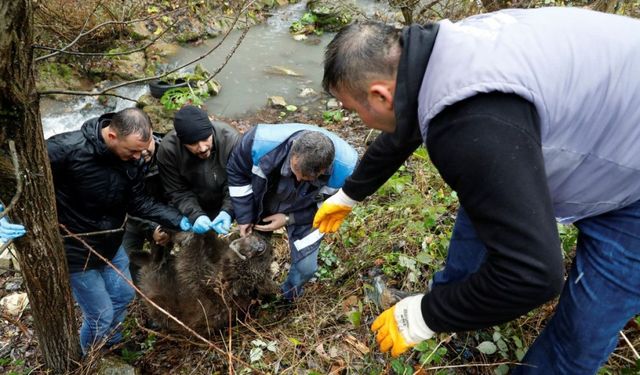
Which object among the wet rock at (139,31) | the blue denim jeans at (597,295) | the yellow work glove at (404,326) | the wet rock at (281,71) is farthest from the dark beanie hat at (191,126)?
the wet rock at (139,31)

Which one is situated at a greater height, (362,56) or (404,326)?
(362,56)

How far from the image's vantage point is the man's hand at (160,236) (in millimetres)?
3971

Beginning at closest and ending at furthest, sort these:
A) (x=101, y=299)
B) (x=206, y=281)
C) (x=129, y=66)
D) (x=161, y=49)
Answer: (x=101, y=299) → (x=206, y=281) → (x=129, y=66) → (x=161, y=49)

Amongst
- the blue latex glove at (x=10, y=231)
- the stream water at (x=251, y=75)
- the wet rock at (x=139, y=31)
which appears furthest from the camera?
the wet rock at (x=139, y=31)

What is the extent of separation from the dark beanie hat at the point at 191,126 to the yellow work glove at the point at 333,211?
1.20 meters

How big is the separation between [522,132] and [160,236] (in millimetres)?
3524

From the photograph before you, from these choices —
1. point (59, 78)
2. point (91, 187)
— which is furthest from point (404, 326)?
point (59, 78)

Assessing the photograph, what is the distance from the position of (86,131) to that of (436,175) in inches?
141

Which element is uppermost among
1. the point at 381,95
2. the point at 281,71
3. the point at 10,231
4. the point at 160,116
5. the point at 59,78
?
the point at 381,95

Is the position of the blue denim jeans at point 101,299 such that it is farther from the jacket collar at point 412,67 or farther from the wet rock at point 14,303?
the jacket collar at point 412,67

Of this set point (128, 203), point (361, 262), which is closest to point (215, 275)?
point (128, 203)

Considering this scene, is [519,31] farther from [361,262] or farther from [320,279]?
[320,279]

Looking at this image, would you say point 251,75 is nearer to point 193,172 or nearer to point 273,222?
point 193,172

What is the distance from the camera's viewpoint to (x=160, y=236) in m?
3.99
